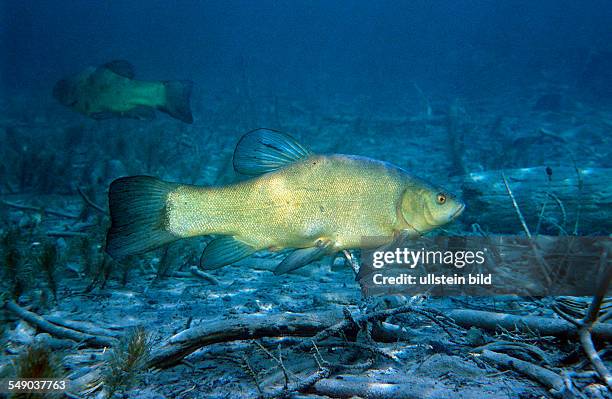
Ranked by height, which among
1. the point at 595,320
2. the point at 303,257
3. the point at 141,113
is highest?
the point at 141,113

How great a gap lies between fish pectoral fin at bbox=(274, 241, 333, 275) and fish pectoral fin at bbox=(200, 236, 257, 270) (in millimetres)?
243

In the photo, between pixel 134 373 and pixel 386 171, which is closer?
pixel 134 373

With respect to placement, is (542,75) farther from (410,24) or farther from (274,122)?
(410,24)

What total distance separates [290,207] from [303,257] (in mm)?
366

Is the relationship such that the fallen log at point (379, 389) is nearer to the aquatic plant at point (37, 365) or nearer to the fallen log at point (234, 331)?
the fallen log at point (234, 331)

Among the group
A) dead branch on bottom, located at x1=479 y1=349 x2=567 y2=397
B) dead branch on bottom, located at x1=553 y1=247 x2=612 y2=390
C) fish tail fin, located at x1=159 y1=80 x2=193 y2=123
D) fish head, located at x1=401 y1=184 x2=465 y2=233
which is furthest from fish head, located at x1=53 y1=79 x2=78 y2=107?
dead branch on bottom, located at x1=553 y1=247 x2=612 y2=390

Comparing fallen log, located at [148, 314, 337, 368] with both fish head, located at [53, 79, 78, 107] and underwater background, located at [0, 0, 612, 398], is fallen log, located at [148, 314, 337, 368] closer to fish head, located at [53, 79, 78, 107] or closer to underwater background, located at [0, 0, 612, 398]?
underwater background, located at [0, 0, 612, 398]

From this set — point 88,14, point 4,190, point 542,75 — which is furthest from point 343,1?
point 4,190

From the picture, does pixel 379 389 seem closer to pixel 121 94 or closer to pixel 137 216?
pixel 137 216

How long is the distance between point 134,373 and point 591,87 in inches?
1366

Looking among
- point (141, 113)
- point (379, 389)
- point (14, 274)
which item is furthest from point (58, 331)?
point (141, 113)

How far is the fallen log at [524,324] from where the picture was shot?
2180 mm

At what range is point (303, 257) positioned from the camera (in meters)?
2.50

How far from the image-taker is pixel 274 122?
57.0ft
